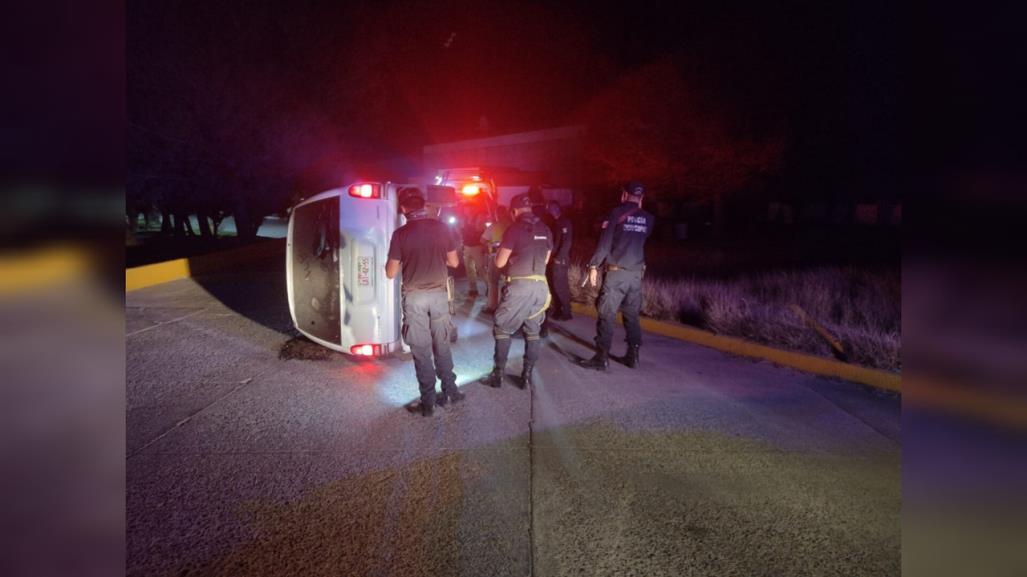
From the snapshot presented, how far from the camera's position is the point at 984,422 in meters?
1.20

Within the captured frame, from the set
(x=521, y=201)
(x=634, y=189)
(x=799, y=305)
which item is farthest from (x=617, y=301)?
(x=799, y=305)

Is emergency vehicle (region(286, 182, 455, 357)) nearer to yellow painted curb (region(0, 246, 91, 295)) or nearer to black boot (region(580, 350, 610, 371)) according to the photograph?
black boot (region(580, 350, 610, 371))

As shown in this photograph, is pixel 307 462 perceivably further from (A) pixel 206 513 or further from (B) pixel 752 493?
(B) pixel 752 493

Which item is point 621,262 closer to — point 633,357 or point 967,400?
point 633,357

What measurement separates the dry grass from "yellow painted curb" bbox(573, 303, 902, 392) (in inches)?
7.6

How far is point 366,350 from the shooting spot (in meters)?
5.96

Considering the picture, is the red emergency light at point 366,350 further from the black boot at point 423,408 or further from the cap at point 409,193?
the cap at point 409,193

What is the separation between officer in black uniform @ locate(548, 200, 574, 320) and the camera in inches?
316

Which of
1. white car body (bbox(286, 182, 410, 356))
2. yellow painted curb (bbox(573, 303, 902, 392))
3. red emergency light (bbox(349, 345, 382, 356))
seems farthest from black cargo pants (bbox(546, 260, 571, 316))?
red emergency light (bbox(349, 345, 382, 356))

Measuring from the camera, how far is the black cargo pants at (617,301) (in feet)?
20.6

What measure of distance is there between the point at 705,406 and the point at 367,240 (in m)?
3.64

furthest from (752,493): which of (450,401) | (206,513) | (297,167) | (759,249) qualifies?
(297,167)

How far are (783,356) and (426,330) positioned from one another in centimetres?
421

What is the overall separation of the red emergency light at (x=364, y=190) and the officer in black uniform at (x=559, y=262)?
2679 mm
